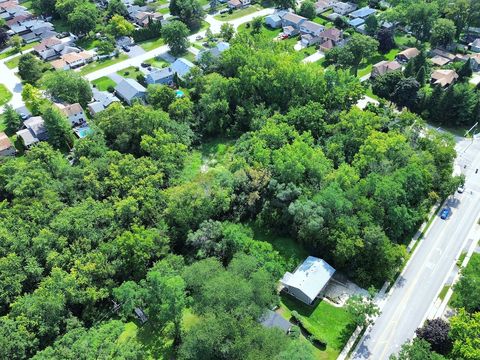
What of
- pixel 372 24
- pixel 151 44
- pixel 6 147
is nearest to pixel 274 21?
pixel 372 24

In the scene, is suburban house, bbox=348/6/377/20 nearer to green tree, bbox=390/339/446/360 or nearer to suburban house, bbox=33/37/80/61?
suburban house, bbox=33/37/80/61

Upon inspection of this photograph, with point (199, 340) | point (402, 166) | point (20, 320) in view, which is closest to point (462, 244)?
point (402, 166)

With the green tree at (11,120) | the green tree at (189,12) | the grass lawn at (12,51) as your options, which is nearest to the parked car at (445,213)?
the green tree at (11,120)

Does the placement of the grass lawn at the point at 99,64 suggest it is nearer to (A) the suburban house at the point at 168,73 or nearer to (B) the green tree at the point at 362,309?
(A) the suburban house at the point at 168,73

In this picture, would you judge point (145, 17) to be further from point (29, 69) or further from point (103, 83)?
point (29, 69)

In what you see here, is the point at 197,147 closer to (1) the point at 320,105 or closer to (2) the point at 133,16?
(1) the point at 320,105

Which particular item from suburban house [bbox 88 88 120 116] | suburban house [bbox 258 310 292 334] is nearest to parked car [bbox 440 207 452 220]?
suburban house [bbox 258 310 292 334]
